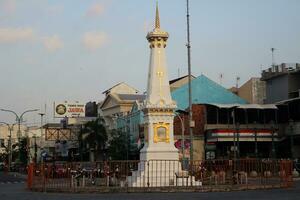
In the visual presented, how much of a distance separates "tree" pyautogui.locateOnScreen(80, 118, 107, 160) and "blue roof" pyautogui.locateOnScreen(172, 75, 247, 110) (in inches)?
604

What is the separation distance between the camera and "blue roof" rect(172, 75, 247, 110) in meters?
67.7

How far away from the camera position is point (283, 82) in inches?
2594

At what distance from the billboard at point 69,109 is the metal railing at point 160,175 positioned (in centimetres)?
7387

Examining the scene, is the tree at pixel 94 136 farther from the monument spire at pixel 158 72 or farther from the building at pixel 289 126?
the monument spire at pixel 158 72

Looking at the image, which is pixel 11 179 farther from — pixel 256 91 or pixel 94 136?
pixel 256 91

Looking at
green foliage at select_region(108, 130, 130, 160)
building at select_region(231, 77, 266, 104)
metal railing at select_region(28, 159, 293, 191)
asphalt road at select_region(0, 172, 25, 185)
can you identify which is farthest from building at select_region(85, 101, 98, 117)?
metal railing at select_region(28, 159, 293, 191)

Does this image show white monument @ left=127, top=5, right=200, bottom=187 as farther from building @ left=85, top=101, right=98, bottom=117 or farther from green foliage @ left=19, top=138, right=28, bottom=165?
building @ left=85, top=101, right=98, bottom=117

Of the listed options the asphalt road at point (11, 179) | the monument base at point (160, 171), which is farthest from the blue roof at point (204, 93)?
the monument base at point (160, 171)

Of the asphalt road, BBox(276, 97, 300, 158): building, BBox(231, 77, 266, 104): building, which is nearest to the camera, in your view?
the asphalt road

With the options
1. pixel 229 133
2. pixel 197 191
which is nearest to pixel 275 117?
pixel 229 133

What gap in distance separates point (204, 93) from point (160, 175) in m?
42.7

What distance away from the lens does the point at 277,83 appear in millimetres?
67562

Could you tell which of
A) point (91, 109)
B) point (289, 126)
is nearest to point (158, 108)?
point (289, 126)

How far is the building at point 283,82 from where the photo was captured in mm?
64688
